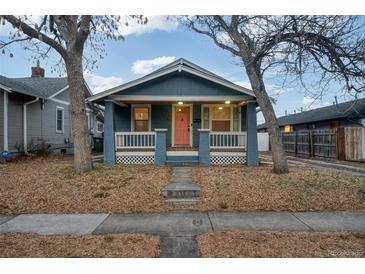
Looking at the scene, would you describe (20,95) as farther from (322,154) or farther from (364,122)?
(364,122)

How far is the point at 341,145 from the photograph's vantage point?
50.4 ft

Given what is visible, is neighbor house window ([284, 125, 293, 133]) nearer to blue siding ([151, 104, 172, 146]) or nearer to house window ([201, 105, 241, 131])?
house window ([201, 105, 241, 131])

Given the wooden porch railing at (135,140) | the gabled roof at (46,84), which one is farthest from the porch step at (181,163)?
the gabled roof at (46,84)

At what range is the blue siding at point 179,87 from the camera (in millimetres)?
12594

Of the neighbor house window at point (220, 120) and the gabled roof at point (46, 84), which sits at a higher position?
the gabled roof at point (46, 84)

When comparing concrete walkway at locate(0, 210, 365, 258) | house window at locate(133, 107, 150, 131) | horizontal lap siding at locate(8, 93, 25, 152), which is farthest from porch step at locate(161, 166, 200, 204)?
horizontal lap siding at locate(8, 93, 25, 152)

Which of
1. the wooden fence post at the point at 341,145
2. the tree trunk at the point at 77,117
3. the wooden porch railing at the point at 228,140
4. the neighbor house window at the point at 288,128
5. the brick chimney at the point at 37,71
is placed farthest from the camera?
the neighbor house window at the point at 288,128

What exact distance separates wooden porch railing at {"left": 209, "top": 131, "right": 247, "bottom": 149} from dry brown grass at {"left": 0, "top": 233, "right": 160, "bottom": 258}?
8890 mm

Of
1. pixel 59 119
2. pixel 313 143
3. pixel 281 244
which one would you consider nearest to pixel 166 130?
pixel 281 244

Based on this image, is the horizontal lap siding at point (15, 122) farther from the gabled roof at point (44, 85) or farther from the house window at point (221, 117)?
the house window at point (221, 117)

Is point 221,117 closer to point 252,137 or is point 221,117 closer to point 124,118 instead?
point 252,137

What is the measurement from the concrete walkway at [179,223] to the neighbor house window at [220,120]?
8.88 metres

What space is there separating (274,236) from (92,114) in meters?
22.7

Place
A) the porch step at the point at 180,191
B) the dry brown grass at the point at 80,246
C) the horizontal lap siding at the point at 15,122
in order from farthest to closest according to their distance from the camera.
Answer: the horizontal lap siding at the point at 15,122 → the porch step at the point at 180,191 → the dry brown grass at the point at 80,246
